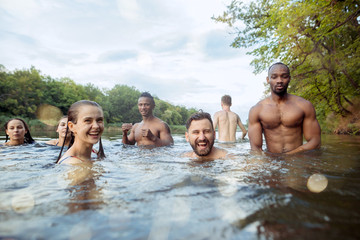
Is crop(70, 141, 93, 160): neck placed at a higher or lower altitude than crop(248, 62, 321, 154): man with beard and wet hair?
lower

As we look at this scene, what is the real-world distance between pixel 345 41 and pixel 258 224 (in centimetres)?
1420

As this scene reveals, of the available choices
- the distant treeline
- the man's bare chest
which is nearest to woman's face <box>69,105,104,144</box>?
the man's bare chest

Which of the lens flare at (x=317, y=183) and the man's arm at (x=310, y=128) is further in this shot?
the man's arm at (x=310, y=128)

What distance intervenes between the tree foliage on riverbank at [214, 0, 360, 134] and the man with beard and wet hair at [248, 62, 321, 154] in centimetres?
384

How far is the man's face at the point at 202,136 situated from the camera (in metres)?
3.87

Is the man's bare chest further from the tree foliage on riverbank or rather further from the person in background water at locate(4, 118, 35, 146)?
the person in background water at locate(4, 118, 35, 146)

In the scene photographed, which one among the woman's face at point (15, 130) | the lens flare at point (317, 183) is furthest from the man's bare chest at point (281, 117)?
the woman's face at point (15, 130)

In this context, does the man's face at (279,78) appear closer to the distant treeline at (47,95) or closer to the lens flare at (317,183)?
the lens flare at (317,183)

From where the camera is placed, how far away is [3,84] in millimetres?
40375

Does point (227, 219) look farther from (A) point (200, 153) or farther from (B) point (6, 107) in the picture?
(B) point (6, 107)

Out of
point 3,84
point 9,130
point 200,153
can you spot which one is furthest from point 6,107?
point 200,153

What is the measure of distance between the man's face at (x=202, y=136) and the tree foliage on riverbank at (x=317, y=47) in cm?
541

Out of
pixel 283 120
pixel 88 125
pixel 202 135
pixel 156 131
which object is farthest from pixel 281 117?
pixel 156 131

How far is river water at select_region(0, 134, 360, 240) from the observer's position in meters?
1.31
